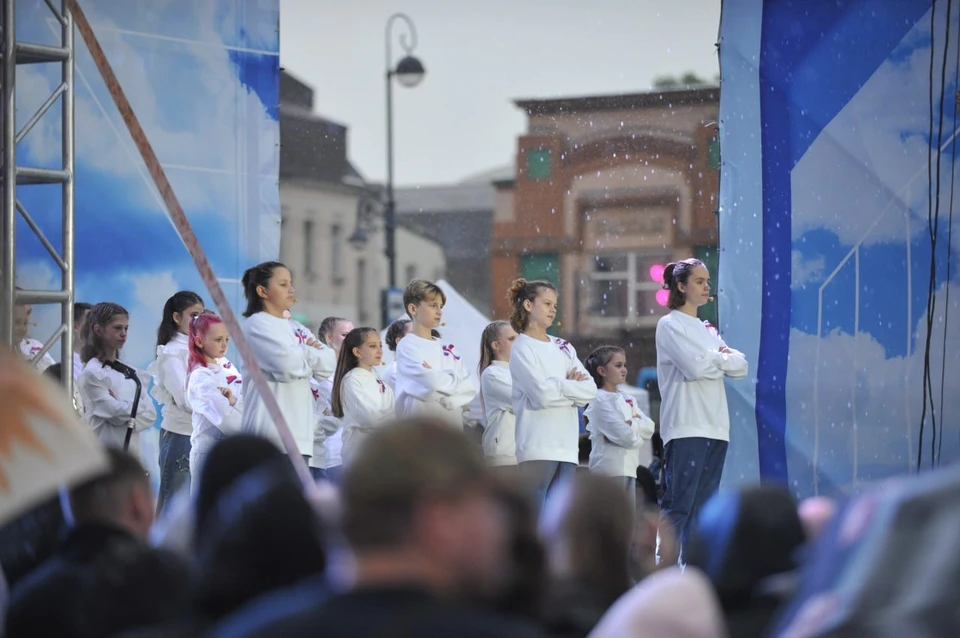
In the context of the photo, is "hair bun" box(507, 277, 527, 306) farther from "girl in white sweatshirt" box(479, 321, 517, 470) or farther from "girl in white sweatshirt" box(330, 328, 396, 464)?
"girl in white sweatshirt" box(330, 328, 396, 464)

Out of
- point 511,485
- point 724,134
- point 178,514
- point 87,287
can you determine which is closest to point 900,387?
point 724,134

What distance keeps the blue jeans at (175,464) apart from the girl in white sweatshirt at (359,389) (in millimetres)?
798

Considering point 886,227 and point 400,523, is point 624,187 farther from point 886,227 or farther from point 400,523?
point 400,523

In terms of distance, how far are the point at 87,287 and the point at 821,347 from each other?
3.95 m

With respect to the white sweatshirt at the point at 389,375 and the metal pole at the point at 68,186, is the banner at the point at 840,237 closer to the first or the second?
the white sweatshirt at the point at 389,375

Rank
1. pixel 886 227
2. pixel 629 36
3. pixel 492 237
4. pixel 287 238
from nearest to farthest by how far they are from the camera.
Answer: pixel 886 227
pixel 629 36
pixel 492 237
pixel 287 238

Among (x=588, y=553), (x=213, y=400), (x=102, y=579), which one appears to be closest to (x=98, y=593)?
(x=102, y=579)

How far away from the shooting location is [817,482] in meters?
7.56

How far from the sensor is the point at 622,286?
34.7 ft

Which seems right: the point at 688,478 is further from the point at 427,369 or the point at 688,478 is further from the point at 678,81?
the point at 678,81

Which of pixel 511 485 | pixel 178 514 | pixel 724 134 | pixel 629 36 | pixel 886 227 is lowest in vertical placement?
pixel 178 514

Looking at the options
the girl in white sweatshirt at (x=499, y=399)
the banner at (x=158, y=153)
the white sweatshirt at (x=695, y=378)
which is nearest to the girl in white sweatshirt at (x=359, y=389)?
the girl in white sweatshirt at (x=499, y=399)

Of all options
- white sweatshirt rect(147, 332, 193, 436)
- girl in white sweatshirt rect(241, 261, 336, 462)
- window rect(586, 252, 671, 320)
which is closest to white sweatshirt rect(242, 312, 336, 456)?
girl in white sweatshirt rect(241, 261, 336, 462)

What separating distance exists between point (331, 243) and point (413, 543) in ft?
74.5
